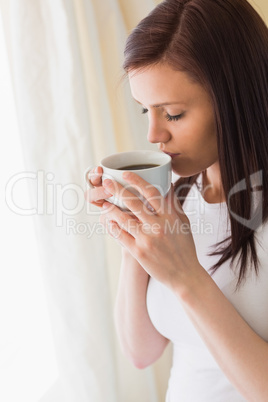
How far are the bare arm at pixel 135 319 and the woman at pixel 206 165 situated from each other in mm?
107

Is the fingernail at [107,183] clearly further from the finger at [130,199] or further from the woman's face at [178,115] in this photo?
the woman's face at [178,115]

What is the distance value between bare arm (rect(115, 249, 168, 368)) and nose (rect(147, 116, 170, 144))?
1.03ft

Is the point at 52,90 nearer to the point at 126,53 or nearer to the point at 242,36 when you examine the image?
the point at 126,53

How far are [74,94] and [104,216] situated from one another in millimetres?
342

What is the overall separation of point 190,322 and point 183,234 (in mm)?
237

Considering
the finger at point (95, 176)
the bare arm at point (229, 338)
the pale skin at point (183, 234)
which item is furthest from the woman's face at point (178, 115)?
the bare arm at point (229, 338)

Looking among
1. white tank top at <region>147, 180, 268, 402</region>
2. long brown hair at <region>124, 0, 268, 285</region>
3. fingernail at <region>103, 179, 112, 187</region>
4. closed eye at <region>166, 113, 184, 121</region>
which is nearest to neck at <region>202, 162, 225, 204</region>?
white tank top at <region>147, 180, 268, 402</region>

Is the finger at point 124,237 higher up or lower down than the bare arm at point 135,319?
higher up

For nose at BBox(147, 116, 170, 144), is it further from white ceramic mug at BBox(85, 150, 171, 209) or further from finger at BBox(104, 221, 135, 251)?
finger at BBox(104, 221, 135, 251)

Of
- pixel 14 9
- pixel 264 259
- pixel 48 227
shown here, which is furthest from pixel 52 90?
pixel 264 259

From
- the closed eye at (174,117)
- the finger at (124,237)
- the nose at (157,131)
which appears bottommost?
the finger at (124,237)

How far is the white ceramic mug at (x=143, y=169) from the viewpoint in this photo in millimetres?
759

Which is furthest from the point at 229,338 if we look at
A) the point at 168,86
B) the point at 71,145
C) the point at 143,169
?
the point at 71,145

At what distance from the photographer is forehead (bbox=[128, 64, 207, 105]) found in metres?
0.80
